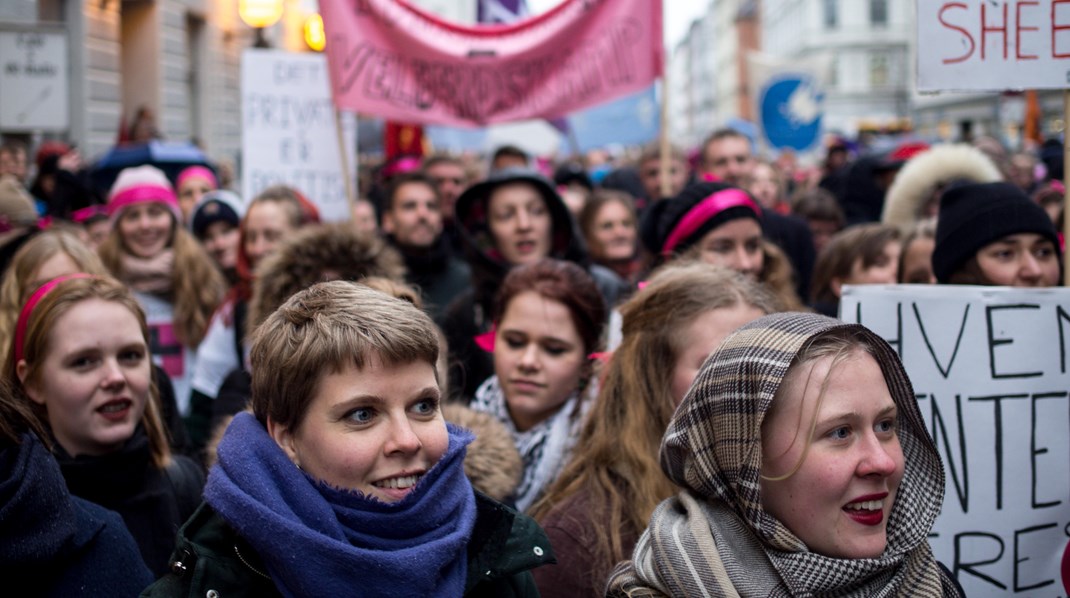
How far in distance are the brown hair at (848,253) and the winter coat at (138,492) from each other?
3220 millimetres

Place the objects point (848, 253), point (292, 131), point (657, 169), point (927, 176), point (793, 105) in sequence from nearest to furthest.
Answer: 1. point (848, 253)
2. point (927, 176)
3. point (292, 131)
4. point (657, 169)
5. point (793, 105)

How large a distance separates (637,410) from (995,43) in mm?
1665

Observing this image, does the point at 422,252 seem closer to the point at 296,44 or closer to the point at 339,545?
the point at 339,545

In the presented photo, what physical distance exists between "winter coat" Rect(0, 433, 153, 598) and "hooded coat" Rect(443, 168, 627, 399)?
94.7 inches

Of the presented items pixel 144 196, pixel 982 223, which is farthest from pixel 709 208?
pixel 144 196

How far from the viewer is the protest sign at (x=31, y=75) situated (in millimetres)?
8102

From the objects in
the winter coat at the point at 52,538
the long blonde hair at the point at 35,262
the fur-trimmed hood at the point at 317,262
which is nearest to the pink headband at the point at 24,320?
the long blonde hair at the point at 35,262

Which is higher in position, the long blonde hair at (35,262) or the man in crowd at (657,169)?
the man in crowd at (657,169)

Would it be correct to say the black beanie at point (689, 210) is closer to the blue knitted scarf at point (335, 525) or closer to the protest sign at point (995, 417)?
the protest sign at point (995, 417)

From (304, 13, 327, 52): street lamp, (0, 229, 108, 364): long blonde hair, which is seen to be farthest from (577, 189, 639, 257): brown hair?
(304, 13, 327, 52): street lamp

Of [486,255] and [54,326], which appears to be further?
[486,255]

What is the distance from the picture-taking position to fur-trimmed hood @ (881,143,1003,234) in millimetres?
6250

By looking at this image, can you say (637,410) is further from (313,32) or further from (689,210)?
(313,32)

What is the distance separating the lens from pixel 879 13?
3236 inches
